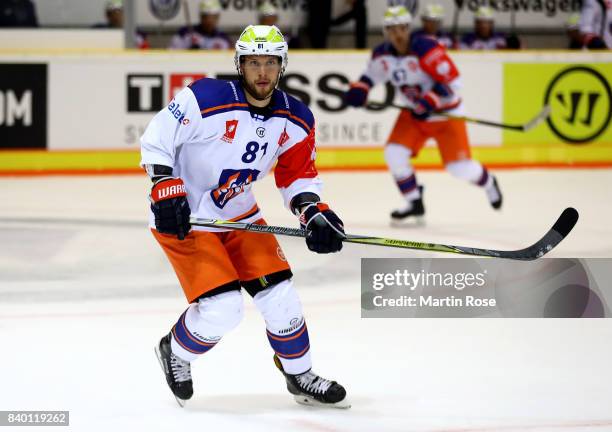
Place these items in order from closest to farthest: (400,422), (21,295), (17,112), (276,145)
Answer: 1. (400,422)
2. (276,145)
3. (21,295)
4. (17,112)

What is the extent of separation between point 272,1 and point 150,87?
2336 millimetres

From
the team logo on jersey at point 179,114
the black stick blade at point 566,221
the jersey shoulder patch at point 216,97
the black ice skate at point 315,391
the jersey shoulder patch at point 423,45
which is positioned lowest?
the black ice skate at point 315,391

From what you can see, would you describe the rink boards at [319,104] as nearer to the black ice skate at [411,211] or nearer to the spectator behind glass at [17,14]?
the spectator behind glass at [17,14]

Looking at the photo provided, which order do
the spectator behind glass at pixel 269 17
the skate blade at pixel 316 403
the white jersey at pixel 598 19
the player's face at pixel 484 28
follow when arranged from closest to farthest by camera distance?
the skate blade at pixel 316 403 < the spectator behind glass at pixel 269 17 < the white jersey at pixel 598 19 < the player's face at pixel 484 28

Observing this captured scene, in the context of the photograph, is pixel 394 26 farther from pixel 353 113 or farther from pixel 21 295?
pixel 21 295

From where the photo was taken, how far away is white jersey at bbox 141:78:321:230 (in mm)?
3564

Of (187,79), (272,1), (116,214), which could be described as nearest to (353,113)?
(187,79)

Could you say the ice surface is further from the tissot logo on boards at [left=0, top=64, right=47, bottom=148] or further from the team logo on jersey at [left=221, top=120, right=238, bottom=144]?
the tissot logo on boards at [left=0, top=64, right=47, bottom=148]

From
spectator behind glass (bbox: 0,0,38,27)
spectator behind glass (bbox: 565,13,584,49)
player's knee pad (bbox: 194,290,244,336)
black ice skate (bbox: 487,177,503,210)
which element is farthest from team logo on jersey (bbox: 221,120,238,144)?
spectator behind glass (bbox: 565,13,584,49)

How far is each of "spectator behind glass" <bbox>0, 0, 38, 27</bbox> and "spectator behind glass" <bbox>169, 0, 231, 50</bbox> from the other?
4.85 ft

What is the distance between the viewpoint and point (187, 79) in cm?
973

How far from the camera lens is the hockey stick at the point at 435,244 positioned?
363cm

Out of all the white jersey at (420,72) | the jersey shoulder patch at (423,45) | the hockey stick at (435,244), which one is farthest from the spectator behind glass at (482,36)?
→ the hockey stick at (435,244)

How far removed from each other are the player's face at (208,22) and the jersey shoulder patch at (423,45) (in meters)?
3.61
